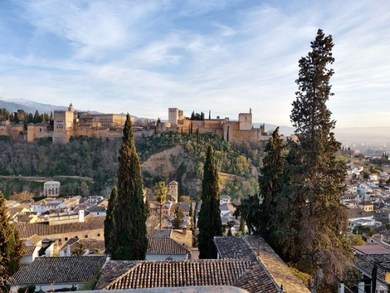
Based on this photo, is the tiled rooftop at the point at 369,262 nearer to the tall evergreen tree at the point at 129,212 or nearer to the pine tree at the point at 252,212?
the pine tree at the point at 252,212

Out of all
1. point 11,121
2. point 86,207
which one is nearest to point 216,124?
point 86,207

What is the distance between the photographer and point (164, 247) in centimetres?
1884

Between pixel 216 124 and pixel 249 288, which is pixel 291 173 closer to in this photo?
pixel 249 288

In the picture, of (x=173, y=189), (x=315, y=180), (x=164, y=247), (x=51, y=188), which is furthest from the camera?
(x=51, y=188)

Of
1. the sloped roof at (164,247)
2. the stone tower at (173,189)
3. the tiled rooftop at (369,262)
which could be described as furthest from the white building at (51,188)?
the tiled rooftop at (369,262)

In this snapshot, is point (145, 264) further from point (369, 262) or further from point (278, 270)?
point (369, 262)

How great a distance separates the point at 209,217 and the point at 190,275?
712 centimetres

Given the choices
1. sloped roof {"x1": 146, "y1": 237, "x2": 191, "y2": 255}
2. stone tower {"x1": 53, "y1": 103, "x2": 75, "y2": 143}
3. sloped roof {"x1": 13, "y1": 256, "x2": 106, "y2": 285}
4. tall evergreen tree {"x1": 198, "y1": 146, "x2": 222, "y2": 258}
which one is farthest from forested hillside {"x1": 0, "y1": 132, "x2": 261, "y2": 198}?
tall evergreen tree {"x1": 198, "y1": 146, "x2": 222, "y2": 258}

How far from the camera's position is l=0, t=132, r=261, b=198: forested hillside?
62812mm

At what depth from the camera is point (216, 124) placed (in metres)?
72.8

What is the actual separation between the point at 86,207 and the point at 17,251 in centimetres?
2408

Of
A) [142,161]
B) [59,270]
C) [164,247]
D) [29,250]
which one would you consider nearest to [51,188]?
[142,161]

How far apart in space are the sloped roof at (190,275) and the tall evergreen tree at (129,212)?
4.21 meters

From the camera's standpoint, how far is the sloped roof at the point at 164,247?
60.1 feet
